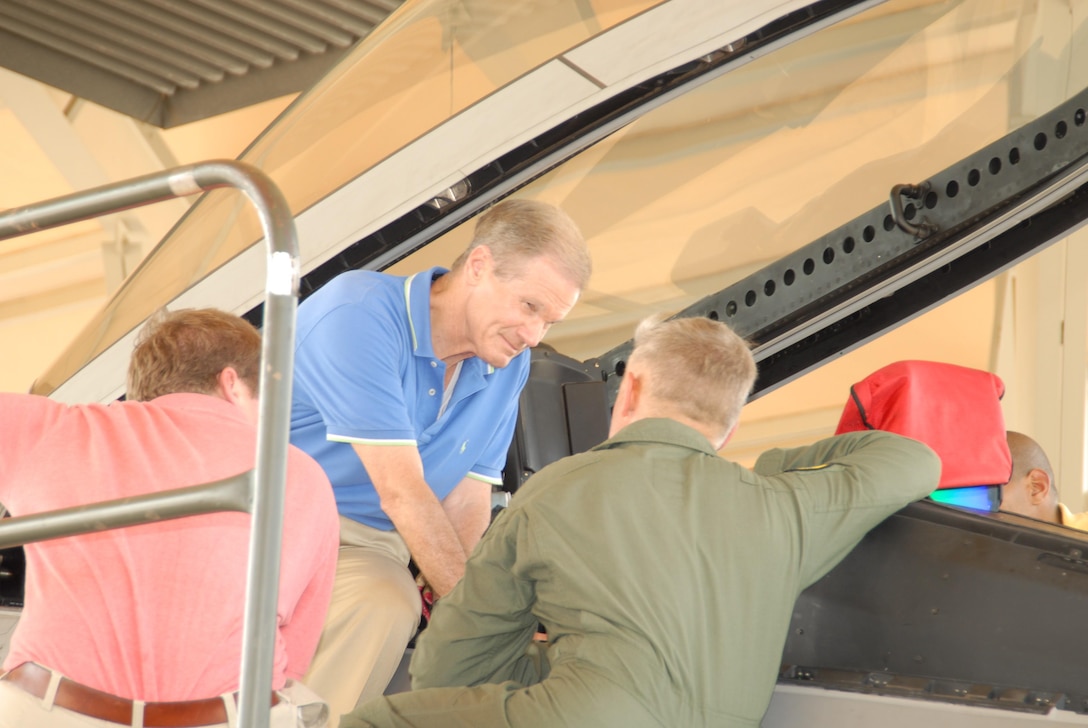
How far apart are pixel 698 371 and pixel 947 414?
2.20 ft

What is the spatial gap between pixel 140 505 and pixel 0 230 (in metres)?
0.39

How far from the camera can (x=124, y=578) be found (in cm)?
154

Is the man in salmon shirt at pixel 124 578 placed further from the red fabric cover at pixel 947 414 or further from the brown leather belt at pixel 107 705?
the red fabric cover at pixel 947 414

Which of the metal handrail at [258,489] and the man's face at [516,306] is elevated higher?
the man's face at [516,306]

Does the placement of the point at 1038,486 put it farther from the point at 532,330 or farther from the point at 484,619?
the point at 484,619

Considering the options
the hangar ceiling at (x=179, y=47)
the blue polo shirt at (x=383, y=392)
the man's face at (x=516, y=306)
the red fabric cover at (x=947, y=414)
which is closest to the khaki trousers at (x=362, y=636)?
the blue polo shirt at (x=383, y=392)

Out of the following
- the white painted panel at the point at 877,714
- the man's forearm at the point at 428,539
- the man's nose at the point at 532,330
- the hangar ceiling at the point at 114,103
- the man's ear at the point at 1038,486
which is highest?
the hangar ceiling at the point at 114,103

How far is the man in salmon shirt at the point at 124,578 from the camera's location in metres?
1.51

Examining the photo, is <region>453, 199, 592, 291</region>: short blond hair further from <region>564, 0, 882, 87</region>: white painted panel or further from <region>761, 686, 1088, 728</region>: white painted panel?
<region>761, 686, 1088, 728</region>: white painted panel

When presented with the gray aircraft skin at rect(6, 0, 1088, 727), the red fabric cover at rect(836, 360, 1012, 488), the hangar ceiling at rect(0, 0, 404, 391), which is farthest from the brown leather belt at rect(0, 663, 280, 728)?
the hangar ceiling at rect(0, 0, 404, 391)

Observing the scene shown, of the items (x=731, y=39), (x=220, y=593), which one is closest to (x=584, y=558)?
(x=220, y=593)

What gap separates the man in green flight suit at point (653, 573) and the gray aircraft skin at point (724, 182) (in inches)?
6.9

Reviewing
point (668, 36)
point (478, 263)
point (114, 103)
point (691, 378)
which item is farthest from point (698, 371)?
point (114, 103)

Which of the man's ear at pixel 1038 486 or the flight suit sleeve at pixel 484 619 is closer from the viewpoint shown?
the flight suit sleeve at pixel 484 619
